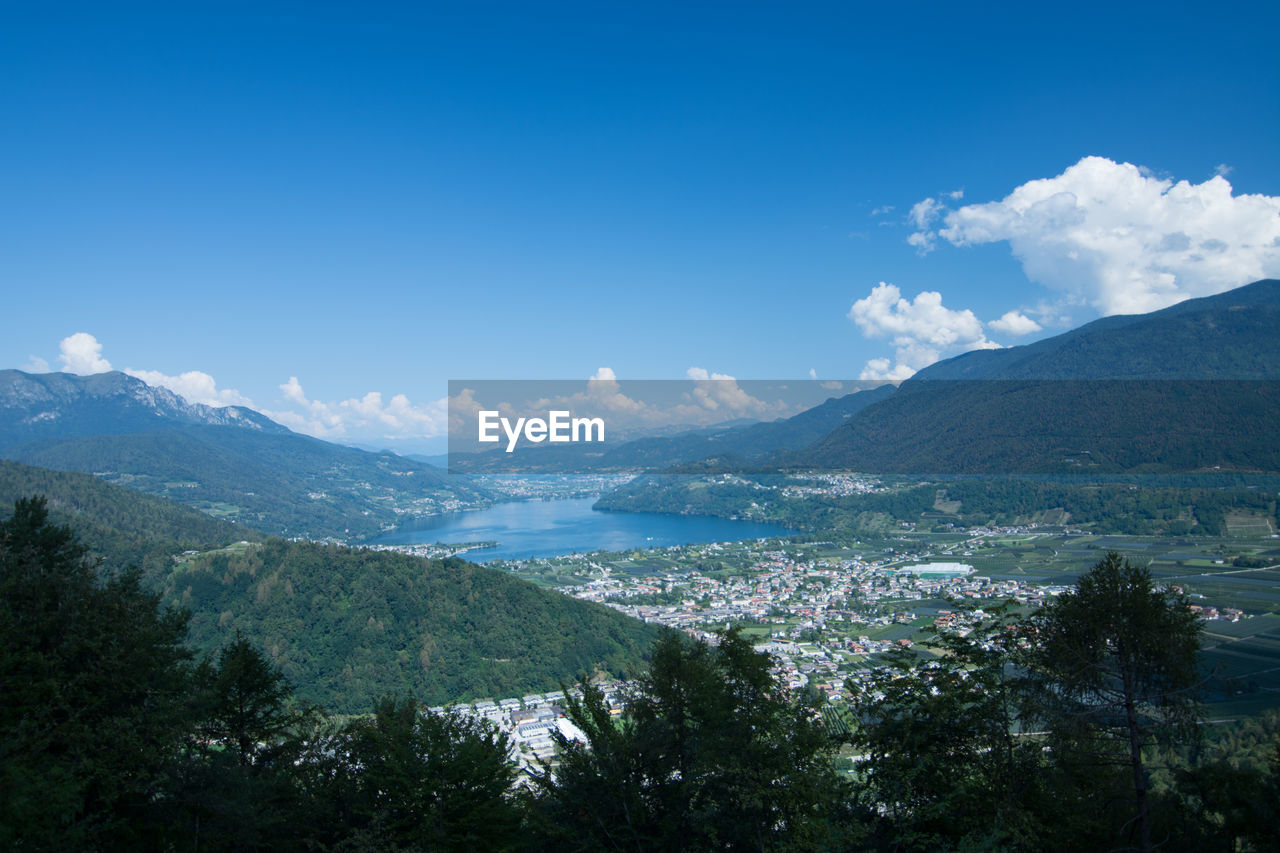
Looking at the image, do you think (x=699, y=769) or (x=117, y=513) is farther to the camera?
(x=117, y=513)

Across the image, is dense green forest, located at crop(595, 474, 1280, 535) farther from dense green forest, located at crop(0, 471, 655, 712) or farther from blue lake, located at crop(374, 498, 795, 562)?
dense green forest, located at crop(0, 471, 655, 712)

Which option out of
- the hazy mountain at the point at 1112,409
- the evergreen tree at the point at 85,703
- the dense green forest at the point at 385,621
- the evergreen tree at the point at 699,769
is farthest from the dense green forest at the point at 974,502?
the evergreen tree at the point at 85,703

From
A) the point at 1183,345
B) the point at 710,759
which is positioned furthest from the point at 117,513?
the point at 1183,345

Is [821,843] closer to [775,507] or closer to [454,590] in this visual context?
[454,590]

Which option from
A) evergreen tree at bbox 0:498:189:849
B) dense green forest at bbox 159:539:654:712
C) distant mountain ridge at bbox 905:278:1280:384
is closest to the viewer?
evergreen tree at bbox 0:498:189:849

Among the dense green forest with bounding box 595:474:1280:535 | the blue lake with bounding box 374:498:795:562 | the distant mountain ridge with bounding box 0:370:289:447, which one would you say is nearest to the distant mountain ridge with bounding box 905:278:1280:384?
the dense green forest with bounding box 595:474:1280:535

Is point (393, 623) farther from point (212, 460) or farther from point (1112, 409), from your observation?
point (212, 460)

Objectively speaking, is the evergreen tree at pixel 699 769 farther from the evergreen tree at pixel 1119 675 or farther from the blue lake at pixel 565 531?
the blue lake at pixel 565 531
